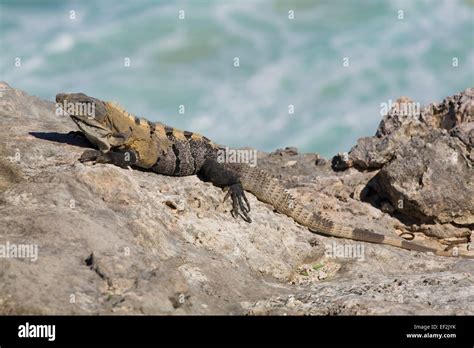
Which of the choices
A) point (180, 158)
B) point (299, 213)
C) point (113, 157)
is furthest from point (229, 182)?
point (113, 157)

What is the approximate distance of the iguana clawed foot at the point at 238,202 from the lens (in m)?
10.3

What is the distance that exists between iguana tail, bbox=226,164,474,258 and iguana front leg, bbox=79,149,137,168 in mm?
1784

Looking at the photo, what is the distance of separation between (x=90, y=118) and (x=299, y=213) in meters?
3.73

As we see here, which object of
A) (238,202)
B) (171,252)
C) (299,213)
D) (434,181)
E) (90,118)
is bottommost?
(171,252)

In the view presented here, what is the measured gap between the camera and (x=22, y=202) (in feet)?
25.8

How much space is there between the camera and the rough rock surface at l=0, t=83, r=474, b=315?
6480mm

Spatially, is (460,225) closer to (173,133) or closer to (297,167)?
(297,167)

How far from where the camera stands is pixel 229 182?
424 inches

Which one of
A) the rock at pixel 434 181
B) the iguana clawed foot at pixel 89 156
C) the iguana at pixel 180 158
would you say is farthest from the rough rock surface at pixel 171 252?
the iguana clawed foot at pixel 89 156

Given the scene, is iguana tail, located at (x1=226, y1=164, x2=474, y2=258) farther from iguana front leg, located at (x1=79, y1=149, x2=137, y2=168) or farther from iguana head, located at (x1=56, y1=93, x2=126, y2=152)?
iguana head, located at (x1=56, y1=93, x2=126, y2=152)

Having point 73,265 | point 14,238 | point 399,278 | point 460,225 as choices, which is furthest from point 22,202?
point 460,225

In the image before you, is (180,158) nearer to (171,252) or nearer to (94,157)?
(94,157)

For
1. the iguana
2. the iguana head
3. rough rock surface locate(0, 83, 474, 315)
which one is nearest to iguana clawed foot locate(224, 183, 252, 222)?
the iguana

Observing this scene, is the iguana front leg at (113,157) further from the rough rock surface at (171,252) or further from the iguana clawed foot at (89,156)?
the rough rock surface at (171,252)
